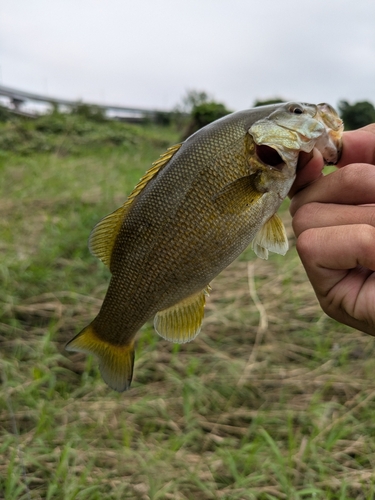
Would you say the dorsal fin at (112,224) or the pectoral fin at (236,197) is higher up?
the pectoral fin at (236,197)

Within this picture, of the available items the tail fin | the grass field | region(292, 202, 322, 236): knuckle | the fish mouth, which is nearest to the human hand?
region(292, 202, 322, 236): knuckle

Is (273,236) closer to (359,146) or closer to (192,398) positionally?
(359,146)

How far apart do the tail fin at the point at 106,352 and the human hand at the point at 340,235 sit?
0.67 meters

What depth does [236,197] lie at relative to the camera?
50.4 inches

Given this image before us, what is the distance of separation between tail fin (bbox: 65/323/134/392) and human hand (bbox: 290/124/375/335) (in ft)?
2.19

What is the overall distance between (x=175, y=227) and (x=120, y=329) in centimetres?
40

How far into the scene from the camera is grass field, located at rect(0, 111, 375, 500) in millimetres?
2096

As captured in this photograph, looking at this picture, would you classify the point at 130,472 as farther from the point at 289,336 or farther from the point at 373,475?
the point at 289,336

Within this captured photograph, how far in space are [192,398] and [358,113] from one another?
16.1 feet

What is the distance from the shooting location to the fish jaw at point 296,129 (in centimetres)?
129

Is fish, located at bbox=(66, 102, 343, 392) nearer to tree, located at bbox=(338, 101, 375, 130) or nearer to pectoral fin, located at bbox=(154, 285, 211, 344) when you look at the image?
pectoral fin, located at bbox=(154, 285, 211, 344)

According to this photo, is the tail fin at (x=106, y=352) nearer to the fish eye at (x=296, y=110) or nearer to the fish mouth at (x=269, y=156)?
the fish mouth at (x=269, y=156)

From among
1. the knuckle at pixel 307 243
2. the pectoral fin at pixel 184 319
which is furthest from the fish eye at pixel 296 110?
the pectoral fin at pixel 184 319

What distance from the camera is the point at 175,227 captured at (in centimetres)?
131
